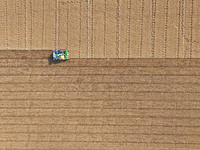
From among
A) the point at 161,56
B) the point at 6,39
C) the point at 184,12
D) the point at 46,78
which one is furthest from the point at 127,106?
the point at 6,39

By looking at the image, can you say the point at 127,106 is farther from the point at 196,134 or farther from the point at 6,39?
the point at 6,39

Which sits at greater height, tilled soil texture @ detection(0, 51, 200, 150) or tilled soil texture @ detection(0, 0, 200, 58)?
tilled soil texture @ detection(0, 0, 200, 58)

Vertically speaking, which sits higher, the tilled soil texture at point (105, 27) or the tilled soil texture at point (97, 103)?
the tilled soil texture at point (105, 27)

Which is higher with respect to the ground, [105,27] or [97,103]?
[105,27]
